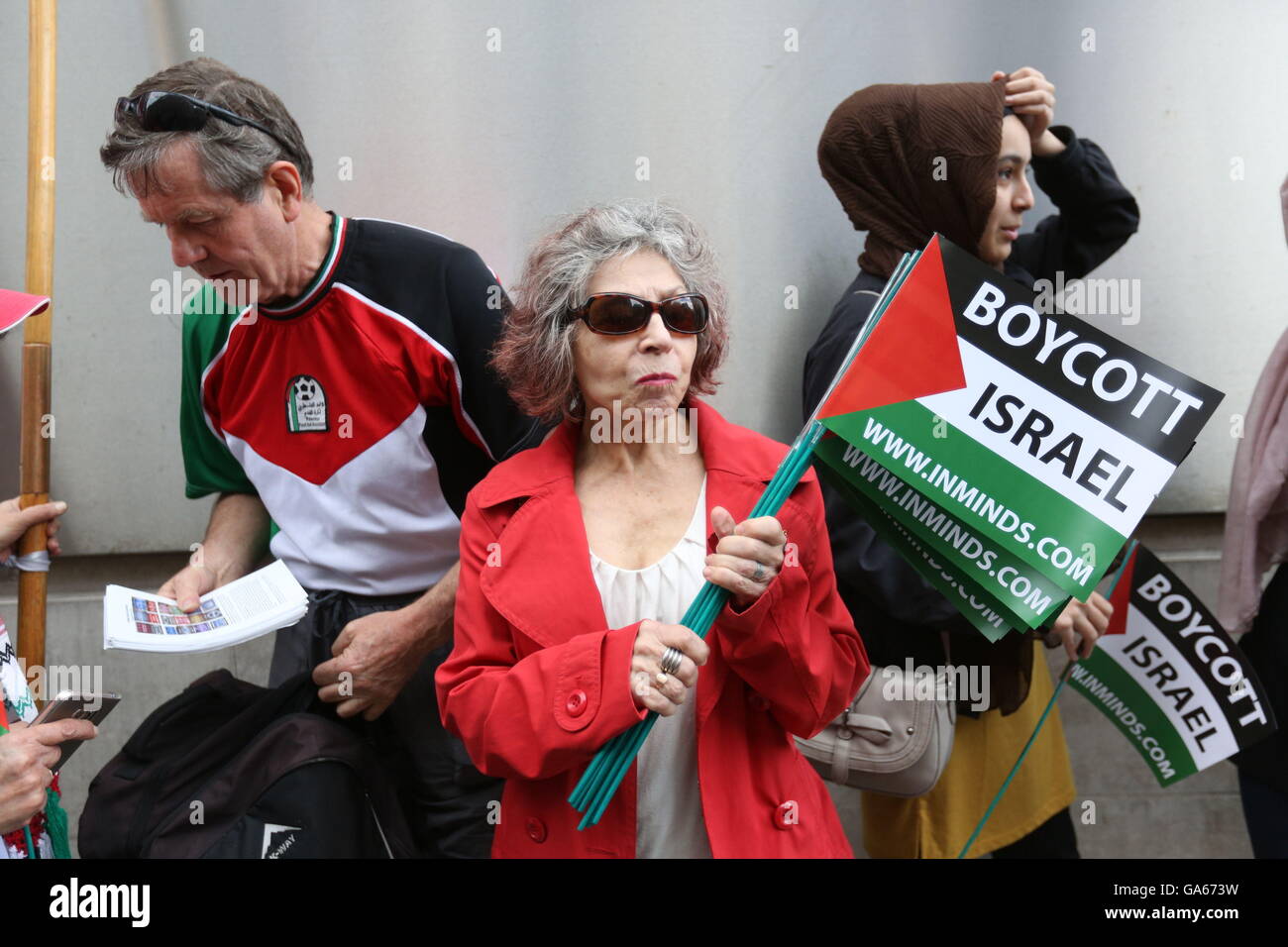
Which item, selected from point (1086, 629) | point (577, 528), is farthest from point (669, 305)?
point (1086, 629)

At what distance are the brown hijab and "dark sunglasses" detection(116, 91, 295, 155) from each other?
1.40 meters

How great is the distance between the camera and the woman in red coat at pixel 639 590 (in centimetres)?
195

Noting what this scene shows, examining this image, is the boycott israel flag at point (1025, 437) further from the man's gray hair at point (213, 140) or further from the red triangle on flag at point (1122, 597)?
the man's gray hair at point (213, 140)

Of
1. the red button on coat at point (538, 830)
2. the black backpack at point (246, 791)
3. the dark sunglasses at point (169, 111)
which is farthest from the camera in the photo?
the dark sunglasses at point (169, 111)

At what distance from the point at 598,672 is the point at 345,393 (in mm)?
1055

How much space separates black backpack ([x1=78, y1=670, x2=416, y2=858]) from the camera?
7.64ft

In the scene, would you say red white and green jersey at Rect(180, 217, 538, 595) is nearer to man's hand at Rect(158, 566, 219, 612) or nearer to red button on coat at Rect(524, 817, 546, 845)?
man's hand at Rect(158, 566, 219, 612)

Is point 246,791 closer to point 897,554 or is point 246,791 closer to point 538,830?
point 538,830

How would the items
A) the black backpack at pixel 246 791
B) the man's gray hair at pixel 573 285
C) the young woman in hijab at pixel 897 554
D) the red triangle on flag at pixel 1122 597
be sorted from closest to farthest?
1. the man's gray hair at pixel 573 285
2. the black backpack at pixel 246 791
3. the young woman in hijab at pixel 897 554
4. the red triangle on flag at pixel 1122 597

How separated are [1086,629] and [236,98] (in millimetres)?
2123

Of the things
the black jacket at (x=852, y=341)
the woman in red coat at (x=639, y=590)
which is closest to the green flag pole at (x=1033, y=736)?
the black jacket at (x=852, y=341)

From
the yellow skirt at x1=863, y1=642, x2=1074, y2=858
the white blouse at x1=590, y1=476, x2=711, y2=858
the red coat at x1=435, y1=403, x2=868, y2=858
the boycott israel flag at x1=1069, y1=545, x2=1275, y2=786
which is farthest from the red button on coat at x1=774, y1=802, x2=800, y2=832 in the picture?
the boycott israel flag at x1=1069, y1=545, x2=1275, y2=786

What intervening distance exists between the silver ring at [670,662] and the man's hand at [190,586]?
1.10 metres
